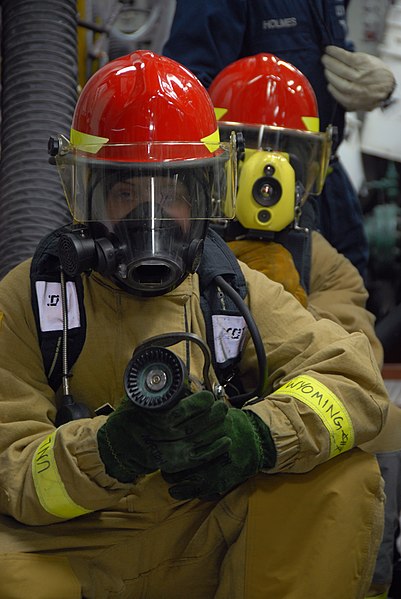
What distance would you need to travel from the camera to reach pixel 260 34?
3580 millimetres

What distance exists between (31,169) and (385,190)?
2719mm

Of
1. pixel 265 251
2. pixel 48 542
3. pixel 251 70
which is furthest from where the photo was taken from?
pixel 251 70

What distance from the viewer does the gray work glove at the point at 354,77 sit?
3.56m

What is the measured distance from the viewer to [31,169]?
3.15m

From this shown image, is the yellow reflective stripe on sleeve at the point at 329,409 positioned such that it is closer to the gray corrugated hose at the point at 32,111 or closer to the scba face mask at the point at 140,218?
the scba face mask at the point at 140,218

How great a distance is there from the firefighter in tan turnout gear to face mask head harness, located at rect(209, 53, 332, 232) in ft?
2.00

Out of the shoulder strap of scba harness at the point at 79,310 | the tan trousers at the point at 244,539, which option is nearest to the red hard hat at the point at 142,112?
the shoulder strap of scba harness at the point at 79,310

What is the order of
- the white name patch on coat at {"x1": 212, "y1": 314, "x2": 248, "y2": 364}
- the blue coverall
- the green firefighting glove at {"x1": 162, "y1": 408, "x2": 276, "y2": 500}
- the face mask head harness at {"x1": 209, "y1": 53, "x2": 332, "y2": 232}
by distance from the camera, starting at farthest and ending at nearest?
the blue coverall, the face mask head harness at {"x1": 209, "y1": 53, "x2": 332, "y2": 232}, the white name patch on coat at {"x1": 212, "y1": 314, "x2": 248, "y2": 364}, the green firefighting glove at {"x1": 162, "y1": 408, "x2": 276, "y2": 500}

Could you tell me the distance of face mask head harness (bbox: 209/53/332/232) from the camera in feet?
10.0

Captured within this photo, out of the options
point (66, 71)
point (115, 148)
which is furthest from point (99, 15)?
point (115, 148)

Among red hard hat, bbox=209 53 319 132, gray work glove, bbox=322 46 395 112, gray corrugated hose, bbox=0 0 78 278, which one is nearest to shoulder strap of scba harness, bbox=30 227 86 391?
gray corrugated hose, bbox=0 0 78 278

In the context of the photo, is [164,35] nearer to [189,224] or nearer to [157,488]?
[189,224]

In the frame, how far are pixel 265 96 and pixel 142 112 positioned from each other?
0.94 meters

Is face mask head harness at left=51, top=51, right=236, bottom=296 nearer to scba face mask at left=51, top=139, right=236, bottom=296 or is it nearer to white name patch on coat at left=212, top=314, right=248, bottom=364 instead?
scba face mask at left=51, top=139, right=236, bottom=296
